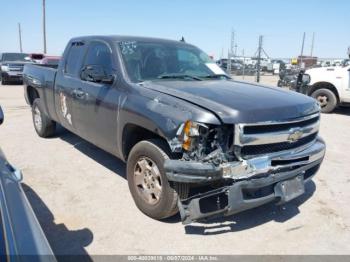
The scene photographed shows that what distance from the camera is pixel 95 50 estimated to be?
4.74 meters

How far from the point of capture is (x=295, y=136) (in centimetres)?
339

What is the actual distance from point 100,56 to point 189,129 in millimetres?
2183

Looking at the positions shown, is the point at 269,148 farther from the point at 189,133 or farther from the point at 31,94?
the point at 31,94

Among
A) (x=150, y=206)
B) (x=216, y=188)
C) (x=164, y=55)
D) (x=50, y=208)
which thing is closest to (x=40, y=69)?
(x=164, y=55)

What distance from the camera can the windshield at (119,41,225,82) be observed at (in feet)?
13.5

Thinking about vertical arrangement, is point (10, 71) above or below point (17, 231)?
below

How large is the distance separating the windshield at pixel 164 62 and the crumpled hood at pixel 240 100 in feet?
0.88

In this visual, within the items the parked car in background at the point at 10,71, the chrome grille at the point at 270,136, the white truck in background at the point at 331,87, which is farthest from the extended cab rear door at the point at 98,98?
the parked car in background at the point at 10,71

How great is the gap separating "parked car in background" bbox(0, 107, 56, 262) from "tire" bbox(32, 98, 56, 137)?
15.8 feet

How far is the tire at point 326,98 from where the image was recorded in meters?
10.6

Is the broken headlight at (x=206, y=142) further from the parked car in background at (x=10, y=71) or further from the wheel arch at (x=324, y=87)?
the parked car in background at (x=10, y=71)

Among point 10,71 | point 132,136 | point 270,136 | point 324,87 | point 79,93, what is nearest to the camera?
point 270,136

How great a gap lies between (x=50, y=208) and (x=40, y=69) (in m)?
3.37

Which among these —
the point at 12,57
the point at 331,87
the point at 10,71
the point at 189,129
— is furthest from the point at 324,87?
the point at 12,57
